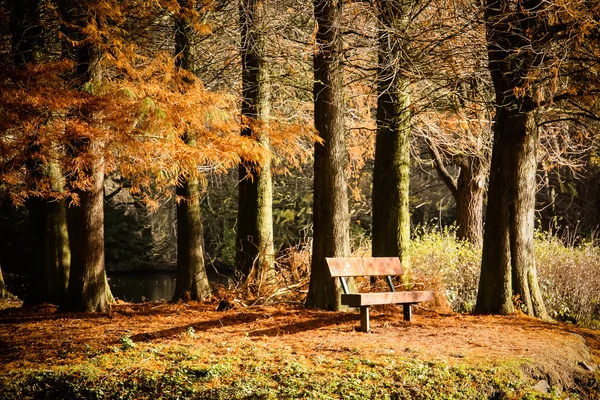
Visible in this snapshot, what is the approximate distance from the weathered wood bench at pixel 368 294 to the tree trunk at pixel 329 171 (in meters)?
0.67

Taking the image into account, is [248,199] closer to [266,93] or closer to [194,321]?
[266,93]

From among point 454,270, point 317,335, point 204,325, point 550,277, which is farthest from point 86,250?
point 550,277

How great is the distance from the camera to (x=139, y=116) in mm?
7934

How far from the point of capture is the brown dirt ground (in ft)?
21.9

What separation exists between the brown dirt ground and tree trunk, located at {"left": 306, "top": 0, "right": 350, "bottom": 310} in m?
0.49

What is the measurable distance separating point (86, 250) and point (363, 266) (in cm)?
394

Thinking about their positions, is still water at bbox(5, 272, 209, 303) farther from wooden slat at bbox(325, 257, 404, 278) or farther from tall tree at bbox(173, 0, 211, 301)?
wooden slat at bbox(325, 257, 404, 278)

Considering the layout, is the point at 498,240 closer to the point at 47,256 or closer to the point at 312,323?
the point at 312,323

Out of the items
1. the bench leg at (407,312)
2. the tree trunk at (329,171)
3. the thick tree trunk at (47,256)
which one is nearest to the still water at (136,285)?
the thick tree trunk at (47,256)

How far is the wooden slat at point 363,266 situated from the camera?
7.99m

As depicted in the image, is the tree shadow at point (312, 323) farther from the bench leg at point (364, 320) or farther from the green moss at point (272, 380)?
the green moss at point (272, 380)

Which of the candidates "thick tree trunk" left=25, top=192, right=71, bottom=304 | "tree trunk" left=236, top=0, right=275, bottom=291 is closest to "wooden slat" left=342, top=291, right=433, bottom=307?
"tree trunk" left=236, top=0, right=275, bottom=291

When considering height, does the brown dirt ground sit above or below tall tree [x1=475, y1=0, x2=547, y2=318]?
below

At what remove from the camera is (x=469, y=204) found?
15570 millimetres
